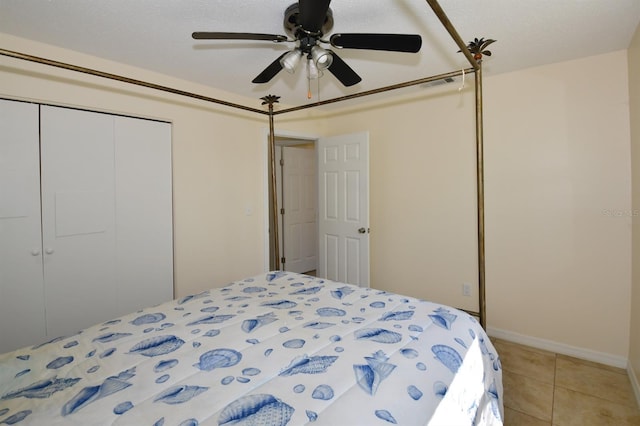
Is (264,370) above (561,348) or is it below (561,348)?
above

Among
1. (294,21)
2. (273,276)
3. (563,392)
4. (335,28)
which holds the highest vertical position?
(335,28)

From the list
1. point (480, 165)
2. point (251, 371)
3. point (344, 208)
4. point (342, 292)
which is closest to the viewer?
point (251, 371)

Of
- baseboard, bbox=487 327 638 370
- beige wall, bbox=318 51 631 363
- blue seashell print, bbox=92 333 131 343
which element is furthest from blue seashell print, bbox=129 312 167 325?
baseboard, bbox=487 327 638 370

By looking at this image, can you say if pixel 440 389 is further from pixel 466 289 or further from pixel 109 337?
pixel 466 289

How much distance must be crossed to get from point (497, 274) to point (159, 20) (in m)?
3.19

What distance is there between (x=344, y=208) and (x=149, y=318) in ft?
7.97

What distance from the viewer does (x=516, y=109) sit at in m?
2.75

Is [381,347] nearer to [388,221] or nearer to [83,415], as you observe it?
[83,415]

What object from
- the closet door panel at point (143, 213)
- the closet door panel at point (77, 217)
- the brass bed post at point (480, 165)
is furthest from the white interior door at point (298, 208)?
the brass bed post at point (480, 165)

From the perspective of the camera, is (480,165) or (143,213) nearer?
(480,165)

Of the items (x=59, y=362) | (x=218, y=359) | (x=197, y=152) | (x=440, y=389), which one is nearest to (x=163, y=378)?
(x=218, y=359)

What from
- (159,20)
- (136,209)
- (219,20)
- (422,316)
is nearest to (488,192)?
(422,316)

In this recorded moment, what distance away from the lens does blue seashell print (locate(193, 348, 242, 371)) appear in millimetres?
1140

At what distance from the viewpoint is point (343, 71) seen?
1.91 m
